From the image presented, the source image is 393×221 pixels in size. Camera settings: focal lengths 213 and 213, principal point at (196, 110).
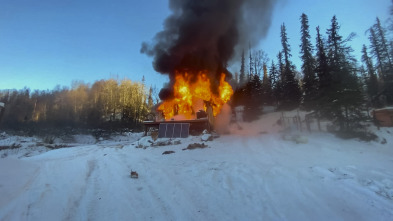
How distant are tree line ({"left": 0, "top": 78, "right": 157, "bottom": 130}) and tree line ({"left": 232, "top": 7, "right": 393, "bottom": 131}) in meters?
25.2

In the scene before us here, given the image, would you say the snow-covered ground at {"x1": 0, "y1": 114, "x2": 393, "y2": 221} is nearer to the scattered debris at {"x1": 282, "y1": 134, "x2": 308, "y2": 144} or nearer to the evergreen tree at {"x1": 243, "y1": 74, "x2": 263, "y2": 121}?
the scattered debris at {"x1": 282, "y1": 134, "x2": 308, "y2": 144}

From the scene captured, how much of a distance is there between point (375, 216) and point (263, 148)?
842 centimetres

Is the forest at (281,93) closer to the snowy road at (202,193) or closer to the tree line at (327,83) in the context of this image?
the tree line at (327,83)

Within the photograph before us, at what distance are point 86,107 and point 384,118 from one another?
55255 mm

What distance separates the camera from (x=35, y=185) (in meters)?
6.78

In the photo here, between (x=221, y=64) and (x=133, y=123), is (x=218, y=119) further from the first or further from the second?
(x=133, y=123)

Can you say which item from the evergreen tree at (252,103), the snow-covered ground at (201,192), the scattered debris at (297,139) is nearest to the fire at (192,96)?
the evergreen tree at (252,103)

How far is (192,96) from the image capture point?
25.0 m

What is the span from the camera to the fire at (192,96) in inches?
943

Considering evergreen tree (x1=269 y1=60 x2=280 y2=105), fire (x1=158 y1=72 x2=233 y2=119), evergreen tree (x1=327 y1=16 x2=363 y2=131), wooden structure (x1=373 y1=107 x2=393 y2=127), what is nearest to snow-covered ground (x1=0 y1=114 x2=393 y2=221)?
evergreen tree (x1=327 y1=16 x2=363 y2=131)

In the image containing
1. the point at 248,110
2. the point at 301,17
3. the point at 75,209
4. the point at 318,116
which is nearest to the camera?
the point at 75,209

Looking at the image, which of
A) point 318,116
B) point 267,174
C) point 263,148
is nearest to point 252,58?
point 318,116

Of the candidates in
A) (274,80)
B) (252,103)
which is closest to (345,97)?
(252,103)

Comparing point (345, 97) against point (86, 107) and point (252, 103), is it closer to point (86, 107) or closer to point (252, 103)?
point (252, 103)
